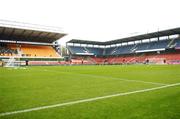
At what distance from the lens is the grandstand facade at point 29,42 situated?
4828cm

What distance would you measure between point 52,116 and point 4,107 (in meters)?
1.47

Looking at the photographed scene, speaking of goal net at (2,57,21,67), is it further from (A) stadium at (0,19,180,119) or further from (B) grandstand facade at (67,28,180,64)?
(B) grandstand facade at (67,28,180,64)

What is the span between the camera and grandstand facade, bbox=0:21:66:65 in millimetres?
48281

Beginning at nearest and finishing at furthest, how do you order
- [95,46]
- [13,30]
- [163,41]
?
[13,30] < [163,41] < [95,46]

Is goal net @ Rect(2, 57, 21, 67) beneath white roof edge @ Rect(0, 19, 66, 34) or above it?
beneath

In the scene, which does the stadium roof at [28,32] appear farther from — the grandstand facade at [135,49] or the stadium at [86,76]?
the grandstand facade at [135,49]

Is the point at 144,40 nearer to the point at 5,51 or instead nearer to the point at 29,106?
the point at 5,51

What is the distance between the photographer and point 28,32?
51.5 metres

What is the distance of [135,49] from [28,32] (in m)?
32.4

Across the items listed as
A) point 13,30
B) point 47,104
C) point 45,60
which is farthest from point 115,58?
point 47,104

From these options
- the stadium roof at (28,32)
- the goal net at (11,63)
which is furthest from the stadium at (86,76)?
the goal net at (11,63)

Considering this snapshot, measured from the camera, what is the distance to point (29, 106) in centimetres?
500

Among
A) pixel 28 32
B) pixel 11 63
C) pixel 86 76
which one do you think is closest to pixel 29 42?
pixel 28 32

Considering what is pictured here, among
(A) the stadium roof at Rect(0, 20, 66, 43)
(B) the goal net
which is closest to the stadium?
(A) the stadium roof at Rect(0, 20, 66, 43)
